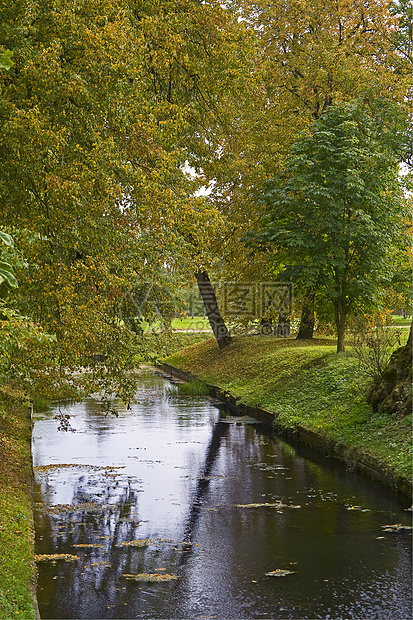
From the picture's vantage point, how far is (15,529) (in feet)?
28.0

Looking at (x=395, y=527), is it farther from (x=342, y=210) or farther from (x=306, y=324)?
(x=306, y=324)

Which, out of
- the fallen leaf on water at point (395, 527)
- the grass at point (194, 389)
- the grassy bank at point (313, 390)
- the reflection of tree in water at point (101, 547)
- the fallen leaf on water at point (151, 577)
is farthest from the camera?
the grass at point (194, 389)

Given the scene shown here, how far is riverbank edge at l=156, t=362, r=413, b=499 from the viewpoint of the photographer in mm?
12164

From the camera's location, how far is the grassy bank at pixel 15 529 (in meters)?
6.61

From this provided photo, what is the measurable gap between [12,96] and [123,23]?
207 cm

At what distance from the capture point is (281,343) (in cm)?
2883

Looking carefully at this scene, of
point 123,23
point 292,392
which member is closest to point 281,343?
point 292,392

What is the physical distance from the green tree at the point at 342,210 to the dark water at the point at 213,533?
5976mm

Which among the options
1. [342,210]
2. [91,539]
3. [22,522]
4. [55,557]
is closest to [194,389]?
[342,210]

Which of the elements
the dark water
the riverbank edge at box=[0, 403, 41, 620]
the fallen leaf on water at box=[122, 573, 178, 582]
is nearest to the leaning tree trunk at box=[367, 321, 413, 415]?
the dark water

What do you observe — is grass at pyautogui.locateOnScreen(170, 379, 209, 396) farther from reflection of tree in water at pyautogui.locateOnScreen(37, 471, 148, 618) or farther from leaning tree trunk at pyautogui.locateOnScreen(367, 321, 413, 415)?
reflection of tree in water at pyautogui.locateOnScreen(37, 471, 148, 618)

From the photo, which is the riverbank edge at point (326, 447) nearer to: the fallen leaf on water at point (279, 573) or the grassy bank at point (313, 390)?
the grassy bank at point (313, 390)

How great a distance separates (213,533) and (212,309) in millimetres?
22287

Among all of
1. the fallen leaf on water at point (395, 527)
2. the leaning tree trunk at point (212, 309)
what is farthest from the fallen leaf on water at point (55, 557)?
the leaning tree trunk at point (212, 309)
